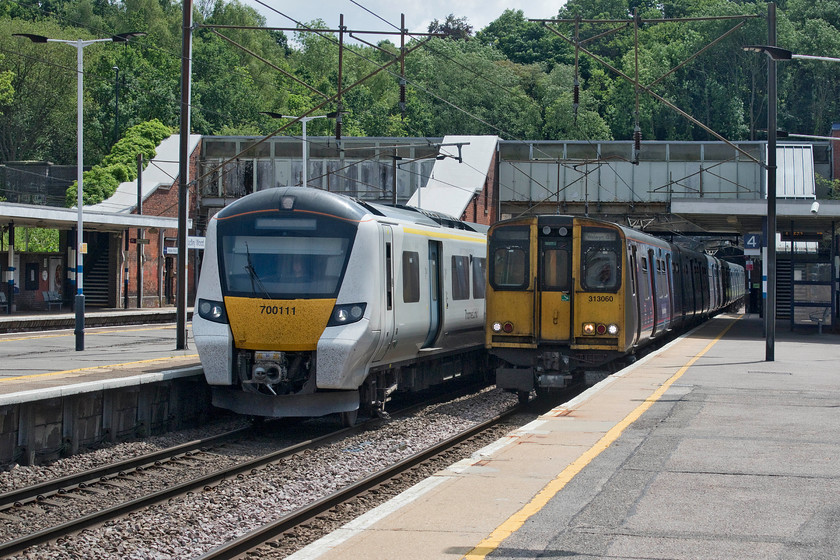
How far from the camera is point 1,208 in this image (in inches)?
1150

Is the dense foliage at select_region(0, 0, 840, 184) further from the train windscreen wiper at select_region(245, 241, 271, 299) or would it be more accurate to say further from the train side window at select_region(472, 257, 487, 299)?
the train windscreen wiper at select_region(245, 241, 271, 299)

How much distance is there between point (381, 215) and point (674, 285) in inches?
482

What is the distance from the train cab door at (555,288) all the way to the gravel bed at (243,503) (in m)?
2.81

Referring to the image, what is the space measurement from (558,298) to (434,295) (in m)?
2.03

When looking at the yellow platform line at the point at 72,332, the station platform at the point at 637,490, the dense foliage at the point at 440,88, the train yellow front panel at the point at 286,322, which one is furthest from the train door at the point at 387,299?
the dense foliage at the point at 440,88

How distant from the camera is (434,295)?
1648 centimetres

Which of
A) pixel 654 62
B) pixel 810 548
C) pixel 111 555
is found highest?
pixel 654 62

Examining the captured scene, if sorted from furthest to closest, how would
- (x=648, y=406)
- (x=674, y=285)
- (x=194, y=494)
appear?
(x=674, y=285)
(x=648, y=406)
(x=194, y=494)

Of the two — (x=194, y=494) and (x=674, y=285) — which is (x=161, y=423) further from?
(x=674, y=285)

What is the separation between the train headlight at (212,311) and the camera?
43.4 feet

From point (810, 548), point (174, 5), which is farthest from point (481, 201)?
point (174, 5)

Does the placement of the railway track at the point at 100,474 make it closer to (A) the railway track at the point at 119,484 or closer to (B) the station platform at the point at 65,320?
(A) the railway track at the point at 119,484

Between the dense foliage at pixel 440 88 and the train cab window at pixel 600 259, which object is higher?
the dense foliage at pixel 440 88

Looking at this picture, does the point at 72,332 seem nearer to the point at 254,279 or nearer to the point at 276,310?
the point at 254,279
